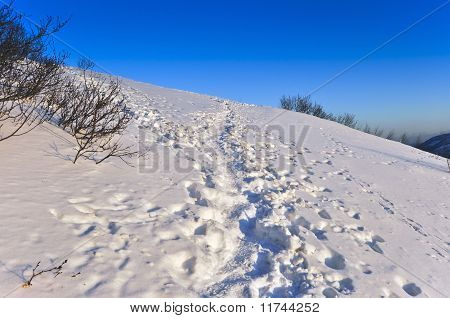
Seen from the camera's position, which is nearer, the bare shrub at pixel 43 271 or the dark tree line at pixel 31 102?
the bare shrub at pixel 43 271

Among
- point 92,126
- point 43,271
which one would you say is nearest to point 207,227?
point 43,271

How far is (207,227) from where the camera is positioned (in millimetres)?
4965

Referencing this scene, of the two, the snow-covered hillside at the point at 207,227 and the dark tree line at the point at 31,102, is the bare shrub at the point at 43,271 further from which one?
the dark tree line at the point at 31,102

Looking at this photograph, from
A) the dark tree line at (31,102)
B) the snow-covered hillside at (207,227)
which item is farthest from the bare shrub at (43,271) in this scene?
the dark tree line at (31,102)

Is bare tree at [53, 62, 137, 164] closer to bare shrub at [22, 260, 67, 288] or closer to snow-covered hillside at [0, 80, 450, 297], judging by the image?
snow-covered hillside at [0, 80, 450, 297]

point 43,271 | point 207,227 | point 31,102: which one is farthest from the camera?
point 31,102

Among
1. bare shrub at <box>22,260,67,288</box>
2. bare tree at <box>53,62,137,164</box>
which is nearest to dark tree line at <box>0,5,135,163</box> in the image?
bare tree at <box>53,62,137,164</box>

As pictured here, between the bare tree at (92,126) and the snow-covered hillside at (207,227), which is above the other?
the bare tree at (92,126)

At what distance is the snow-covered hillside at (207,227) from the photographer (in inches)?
143

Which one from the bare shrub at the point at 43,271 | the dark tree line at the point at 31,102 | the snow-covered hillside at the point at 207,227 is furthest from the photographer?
the dark tree line at the point at 31,102

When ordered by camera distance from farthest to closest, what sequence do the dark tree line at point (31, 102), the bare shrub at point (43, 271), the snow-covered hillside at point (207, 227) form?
the dark tree line at point (31, 102)
the snow-covered hillside at point (207, 227)
the bare shrub at point (43, 271)

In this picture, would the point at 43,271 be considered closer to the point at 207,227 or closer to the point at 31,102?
the point at 207,227

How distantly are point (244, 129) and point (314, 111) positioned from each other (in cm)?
2994

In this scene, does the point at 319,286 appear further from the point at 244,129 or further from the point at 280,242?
the point at 244,129
